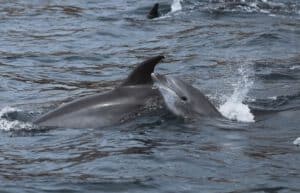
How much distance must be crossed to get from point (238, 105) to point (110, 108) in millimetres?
2054

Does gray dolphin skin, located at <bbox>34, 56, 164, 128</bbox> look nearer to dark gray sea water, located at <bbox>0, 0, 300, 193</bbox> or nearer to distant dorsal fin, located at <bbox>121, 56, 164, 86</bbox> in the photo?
distant dorsal fin, located at <bbox>121, 56, 164, 86</bbox>

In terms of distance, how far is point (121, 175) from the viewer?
9.29 m

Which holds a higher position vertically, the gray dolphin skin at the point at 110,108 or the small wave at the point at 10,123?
the gray dolphin skin at the point at 110,108

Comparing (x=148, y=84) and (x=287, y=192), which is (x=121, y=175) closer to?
(x=287, y=192)

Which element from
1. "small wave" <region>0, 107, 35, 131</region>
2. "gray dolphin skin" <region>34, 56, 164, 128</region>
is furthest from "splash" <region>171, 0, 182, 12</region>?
"gray dolphin skin" <region>34, 56, 164, 128</region>

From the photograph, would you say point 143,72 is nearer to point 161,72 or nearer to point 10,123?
point 10,123

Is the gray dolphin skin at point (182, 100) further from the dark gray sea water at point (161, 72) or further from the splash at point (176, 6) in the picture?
the splash at point (176, 6)

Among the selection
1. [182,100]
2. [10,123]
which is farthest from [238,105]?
[10,123]

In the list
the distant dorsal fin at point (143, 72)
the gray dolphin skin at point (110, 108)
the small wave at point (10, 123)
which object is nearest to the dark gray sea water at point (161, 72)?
the small wave at point (10, 123)

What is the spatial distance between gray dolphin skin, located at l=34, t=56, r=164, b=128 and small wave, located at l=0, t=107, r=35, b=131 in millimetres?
166

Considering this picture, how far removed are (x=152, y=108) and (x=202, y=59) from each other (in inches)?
202

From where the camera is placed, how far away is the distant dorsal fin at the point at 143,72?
1110 cm

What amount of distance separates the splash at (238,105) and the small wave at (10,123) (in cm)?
261

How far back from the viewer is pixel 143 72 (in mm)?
11312
